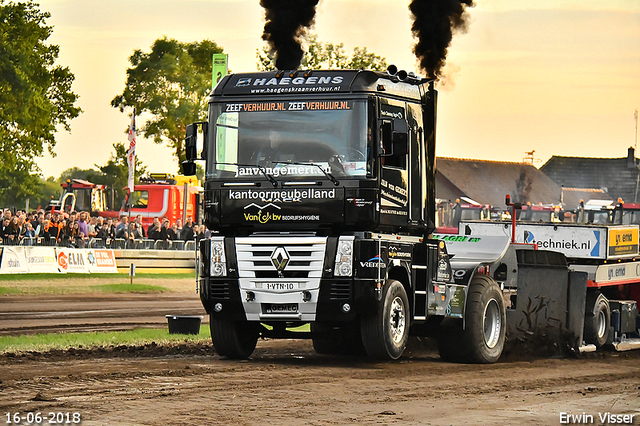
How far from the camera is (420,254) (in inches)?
563

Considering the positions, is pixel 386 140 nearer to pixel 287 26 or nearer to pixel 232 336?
pixel 232 336

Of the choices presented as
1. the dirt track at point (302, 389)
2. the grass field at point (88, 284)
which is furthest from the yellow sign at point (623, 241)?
the grass field at point (88, 284)

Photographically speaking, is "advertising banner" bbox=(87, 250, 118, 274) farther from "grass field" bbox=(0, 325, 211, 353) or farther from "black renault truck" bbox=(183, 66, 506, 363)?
"black renault truck" bbox=(183, 66, 506, 363)

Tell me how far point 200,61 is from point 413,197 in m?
52.5

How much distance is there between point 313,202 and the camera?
1322cm

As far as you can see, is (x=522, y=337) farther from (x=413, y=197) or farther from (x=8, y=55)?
(x=8, y=55)

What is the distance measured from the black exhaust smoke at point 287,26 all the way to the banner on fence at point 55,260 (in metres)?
13.7

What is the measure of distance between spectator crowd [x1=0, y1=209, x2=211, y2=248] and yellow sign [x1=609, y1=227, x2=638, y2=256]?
15030 mm

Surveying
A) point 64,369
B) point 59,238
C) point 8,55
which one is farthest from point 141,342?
point 8,55

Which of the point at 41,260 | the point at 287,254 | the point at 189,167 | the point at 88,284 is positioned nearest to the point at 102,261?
the point at 88,284

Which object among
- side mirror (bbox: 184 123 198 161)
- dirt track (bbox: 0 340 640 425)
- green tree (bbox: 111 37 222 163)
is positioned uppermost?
green tree (bbox: 111 37 222 163)

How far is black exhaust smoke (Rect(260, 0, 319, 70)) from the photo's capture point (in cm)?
1855

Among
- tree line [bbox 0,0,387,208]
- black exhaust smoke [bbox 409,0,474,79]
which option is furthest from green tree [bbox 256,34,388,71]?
black exhaust smoke [bbox 409,0,474,79]

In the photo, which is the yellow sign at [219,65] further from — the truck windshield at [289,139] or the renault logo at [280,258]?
the renault logo at [280,258]
